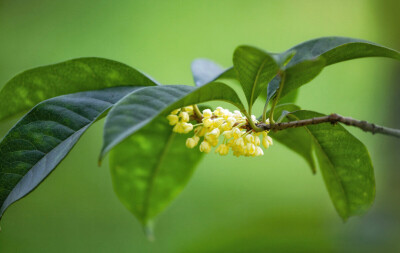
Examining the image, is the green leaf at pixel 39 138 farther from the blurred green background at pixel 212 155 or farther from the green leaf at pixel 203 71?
the blurred green background at pixel 212 155

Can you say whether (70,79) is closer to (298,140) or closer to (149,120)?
(149,120)

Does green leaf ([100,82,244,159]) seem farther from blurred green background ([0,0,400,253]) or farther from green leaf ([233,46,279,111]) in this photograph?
blurred green background ([0,0,400,253])

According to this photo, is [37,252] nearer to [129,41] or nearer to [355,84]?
[129,41]

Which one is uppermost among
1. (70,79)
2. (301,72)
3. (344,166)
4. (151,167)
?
(301,72)

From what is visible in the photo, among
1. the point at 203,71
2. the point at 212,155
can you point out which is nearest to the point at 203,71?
the point at 203,71


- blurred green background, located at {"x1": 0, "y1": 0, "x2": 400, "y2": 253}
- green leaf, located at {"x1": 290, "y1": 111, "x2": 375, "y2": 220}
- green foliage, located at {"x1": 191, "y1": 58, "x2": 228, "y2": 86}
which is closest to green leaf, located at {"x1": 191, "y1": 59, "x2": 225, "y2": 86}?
green foliage, located at {"x1": 191, "y1": 58, "x2": 228, "y2": 86}

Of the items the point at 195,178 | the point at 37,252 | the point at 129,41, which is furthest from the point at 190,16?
the point at 37,252
